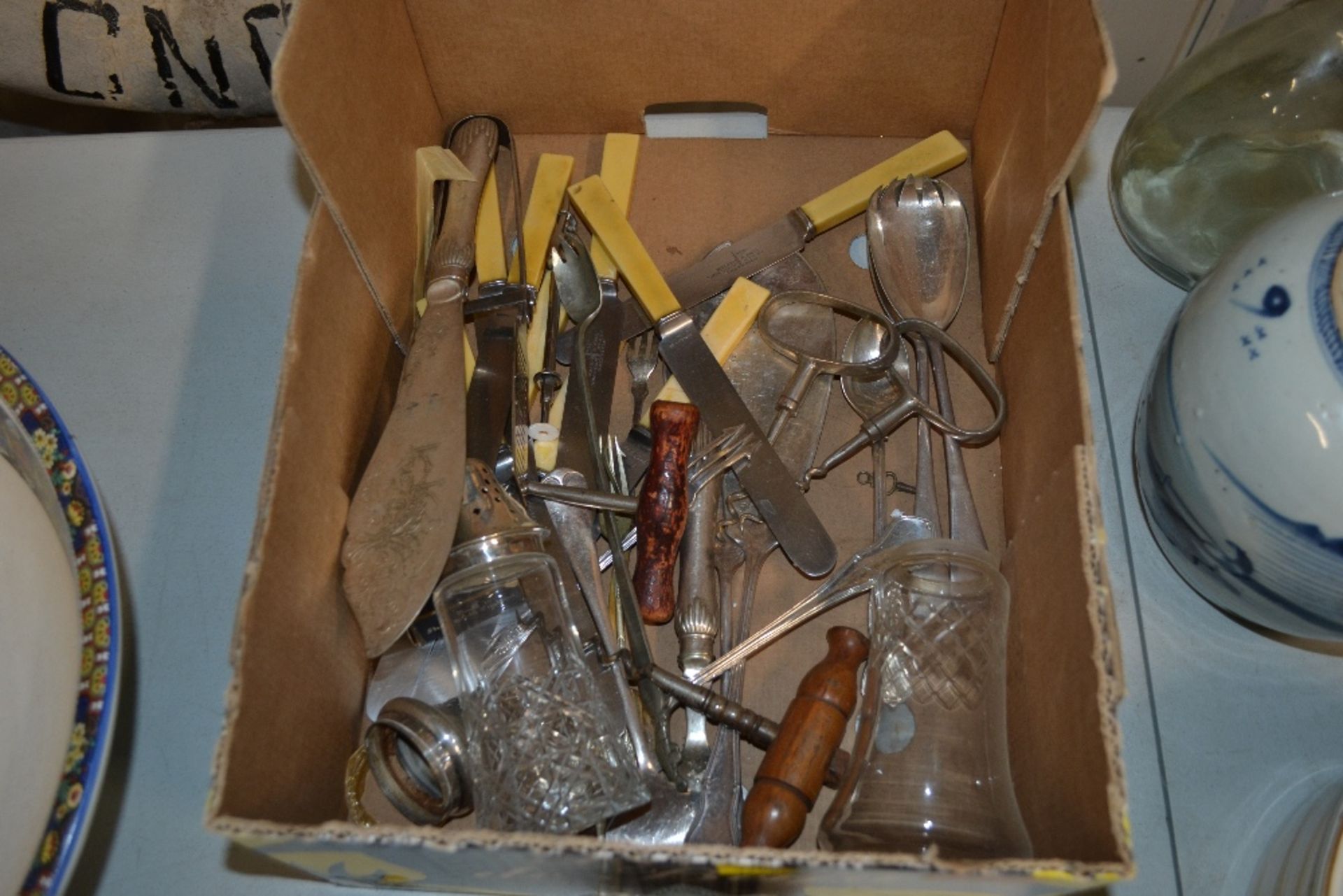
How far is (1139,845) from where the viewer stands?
509 mm

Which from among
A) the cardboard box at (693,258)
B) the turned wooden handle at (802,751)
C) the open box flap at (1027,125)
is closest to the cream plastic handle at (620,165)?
the cardboard box at (693,258)

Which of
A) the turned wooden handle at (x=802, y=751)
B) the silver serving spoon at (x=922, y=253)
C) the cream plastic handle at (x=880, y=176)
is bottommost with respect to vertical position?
the turned wooden handle at (x=802, y=751)

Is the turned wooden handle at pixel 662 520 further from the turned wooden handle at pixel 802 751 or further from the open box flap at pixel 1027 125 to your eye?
the open box flap at pixel 1027 125

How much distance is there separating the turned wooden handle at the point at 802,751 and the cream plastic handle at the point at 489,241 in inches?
12.3

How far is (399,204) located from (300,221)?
113mm

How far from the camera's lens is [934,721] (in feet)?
1.64

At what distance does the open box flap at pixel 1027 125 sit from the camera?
1.63 feet

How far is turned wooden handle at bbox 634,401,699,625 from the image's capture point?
0.55 m

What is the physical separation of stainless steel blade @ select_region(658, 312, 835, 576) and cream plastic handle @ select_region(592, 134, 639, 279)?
115 mm

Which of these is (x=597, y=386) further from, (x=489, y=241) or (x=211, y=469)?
(x=211, y=469)

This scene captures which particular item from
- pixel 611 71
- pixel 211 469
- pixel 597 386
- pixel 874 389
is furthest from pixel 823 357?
pixel 211 469

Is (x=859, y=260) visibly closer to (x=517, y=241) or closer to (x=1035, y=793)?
(x=517, y=241)

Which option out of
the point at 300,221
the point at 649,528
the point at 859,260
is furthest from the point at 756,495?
the point at 300,221

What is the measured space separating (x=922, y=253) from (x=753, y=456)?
0.57 feet
